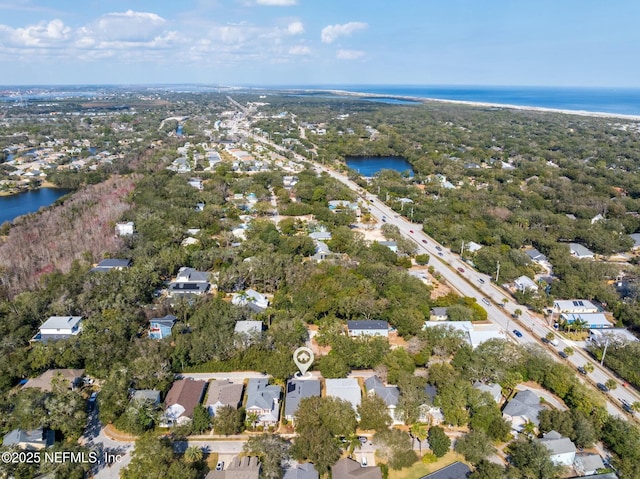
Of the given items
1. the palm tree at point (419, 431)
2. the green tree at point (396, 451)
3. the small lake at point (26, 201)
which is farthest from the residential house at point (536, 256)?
the small lake at point (26, 201)

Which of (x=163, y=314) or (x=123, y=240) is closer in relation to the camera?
(x=163, y=314)

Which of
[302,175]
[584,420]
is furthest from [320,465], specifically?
[302,175]

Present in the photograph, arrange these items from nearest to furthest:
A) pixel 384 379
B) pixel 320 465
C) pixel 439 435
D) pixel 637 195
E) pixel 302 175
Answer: pixel 320 465, pixel 439 435, pixel 384 379, pixel 637 195, pixel 302 175

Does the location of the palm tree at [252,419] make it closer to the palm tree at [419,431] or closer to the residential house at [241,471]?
the residential house at [241,471]

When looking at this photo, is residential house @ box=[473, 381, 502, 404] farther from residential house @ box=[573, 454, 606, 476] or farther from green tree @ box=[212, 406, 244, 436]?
green tree @ box=[212, 406, 244, 436]

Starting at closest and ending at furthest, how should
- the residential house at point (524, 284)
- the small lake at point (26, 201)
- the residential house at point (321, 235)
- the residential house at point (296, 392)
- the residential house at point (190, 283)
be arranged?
the residential house at point (296, 392)
the residential house at point (190, 283)
the residential house at point (524, 284)
the residential house at point (321, 235)
the small lake at point (26, 201)

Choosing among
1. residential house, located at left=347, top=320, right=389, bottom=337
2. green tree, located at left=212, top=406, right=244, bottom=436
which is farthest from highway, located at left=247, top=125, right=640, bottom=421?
green tree, located at left=212, top=406, right=244, bottom=436

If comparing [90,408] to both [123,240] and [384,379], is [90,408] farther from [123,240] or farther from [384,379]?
[123,240]
